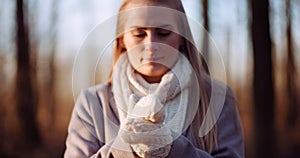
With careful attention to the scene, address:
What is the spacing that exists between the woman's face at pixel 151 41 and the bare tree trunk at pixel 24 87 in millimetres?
2974

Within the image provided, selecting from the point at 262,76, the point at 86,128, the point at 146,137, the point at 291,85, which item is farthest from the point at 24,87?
the point at 146,137

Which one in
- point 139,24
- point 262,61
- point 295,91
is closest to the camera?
point 139,24

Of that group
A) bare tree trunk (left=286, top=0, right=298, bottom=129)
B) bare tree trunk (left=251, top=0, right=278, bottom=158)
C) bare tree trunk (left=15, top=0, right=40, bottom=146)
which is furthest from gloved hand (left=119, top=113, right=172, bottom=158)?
bare tree trunk (left=15, top=0, right=40, bottom=146)

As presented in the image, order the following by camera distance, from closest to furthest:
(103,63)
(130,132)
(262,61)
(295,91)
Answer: (130,132) → (103,63) → (262,61) → (295,91)

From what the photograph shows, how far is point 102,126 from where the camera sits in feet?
3.49

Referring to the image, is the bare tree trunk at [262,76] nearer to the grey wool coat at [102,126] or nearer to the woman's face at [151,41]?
the grey wool coat at [102,126]

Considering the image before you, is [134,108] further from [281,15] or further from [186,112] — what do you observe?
[281,15]

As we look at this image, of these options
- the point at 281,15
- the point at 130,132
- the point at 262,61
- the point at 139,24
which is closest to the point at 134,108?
the point at 130,132

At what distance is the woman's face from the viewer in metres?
0.94

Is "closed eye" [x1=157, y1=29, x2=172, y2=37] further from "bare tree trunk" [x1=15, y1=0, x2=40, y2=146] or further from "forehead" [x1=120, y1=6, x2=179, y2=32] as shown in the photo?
"bare tree trunk" [x1=15, y1=0, x2=40, y2=146]

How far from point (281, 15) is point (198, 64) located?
251 centimetres

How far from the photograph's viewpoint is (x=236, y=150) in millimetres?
1096

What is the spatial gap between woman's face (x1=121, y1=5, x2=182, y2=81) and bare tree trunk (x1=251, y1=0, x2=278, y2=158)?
221cm

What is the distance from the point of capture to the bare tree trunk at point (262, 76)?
316 cm
